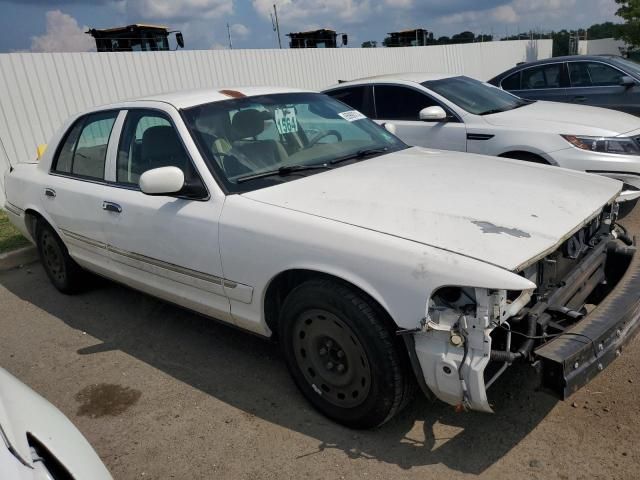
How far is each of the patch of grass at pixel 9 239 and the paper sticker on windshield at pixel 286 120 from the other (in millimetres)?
4017

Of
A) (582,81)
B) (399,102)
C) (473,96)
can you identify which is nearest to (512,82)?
(582,81)

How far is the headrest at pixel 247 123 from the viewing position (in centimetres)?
359

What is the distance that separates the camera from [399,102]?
21.8 feet

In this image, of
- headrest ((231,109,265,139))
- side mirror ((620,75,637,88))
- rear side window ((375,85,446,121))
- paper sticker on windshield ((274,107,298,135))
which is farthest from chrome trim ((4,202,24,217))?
side mirror ((620,75,637,88))

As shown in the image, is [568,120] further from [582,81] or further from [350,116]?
[582,81]

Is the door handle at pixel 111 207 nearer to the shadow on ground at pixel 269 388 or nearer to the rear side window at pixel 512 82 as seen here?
the shadow on ground at pixel 269 388

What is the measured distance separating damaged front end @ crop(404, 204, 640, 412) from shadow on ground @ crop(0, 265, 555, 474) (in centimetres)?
44

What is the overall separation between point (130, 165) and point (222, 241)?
123 centimetres

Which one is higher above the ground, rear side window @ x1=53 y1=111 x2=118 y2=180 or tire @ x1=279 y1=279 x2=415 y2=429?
rear side window @ x1=53 y1=111 x2=118 y2=180

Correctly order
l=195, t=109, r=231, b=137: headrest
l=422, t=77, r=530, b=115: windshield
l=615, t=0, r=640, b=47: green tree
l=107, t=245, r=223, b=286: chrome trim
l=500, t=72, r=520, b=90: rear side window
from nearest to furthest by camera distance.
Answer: l=107, t=245, r=223, b=286: chrome trim < l=195, t=109, r=231, b=137: headrest < l=422, t=77, r=530, b=115: windshield < l=500, t=72, r=520, b=90: rear side window < l=615, t=0, r=640, b=47: green tree

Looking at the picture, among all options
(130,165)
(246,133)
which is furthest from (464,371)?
(130,165)

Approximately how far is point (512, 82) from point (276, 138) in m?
6.63

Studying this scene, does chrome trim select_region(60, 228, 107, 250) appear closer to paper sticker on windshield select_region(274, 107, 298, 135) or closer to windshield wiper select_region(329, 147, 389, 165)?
paper sticker on windshield select_region(274, 107, 298, 135)

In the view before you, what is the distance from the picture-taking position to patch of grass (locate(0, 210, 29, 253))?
6.34 meters
